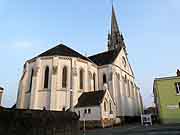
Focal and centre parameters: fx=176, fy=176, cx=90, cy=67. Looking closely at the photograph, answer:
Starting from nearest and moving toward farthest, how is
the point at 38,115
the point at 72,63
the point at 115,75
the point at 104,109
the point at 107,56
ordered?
the point at 38,115 → the point at 104,109 → the point at 72,63 → the point at 115,75 → the point at 107,56

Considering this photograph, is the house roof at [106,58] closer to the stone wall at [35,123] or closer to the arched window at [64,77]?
the arched window at [64,77]

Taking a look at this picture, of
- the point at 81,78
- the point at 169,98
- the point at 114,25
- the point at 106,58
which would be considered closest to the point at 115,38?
the point at 114,25

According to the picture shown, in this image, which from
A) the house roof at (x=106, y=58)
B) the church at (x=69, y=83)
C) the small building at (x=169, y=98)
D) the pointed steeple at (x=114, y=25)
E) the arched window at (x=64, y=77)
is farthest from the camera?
the pointed steeple at (x=114, y=25)

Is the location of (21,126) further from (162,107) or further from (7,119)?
(162,107)

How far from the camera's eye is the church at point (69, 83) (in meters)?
30.4

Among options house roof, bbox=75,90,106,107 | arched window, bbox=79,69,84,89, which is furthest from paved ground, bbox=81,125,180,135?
arched window, bbox=79,69,84,89

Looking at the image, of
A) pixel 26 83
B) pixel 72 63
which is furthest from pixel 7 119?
pixel 26 83

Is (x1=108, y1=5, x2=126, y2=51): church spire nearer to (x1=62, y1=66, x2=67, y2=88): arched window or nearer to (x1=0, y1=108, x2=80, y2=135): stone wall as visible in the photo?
(x1=62, y1=66, x2=67, y2=88): arched window

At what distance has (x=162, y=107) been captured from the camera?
2577 cm

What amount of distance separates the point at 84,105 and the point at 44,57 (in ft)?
40.0

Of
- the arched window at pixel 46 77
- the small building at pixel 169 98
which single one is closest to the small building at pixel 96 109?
the arched window at pixel 46 77

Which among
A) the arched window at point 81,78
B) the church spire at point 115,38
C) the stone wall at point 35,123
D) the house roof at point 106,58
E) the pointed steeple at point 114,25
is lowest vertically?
the stone wall at point 35,123

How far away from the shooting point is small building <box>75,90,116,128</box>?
87.5 ft

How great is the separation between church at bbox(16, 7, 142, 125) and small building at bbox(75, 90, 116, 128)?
0.17 meters
